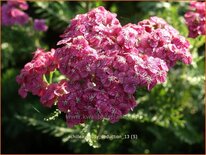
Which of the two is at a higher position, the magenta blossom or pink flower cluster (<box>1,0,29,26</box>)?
pink flower cluster (<box>1,0,29,26</box>)

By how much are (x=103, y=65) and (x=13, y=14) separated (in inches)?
56.3

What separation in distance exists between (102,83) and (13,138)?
191cm

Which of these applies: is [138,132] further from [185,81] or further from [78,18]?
[78,18]

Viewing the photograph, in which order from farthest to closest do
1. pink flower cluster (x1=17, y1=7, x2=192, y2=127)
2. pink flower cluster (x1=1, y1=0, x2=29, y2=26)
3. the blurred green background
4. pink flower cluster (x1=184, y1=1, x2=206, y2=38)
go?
pink flower cluster (x1=1, y1=0, x2=29, y2=26) → the blurred green background → pink flower cluster (x1=184, y1=1, x2=206, y2=38) → pink flower cluster (x1=17, y1=7, x2=192, y2=127)

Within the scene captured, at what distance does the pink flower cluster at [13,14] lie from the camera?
132 inches

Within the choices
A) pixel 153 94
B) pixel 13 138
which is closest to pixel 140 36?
pixel 153 94

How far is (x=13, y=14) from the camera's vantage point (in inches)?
131

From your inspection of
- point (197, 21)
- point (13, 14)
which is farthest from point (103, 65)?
point (13, 14)

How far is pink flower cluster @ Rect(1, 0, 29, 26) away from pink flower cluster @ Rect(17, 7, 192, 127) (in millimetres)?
955

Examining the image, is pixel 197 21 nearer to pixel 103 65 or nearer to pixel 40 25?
pixel 103 65

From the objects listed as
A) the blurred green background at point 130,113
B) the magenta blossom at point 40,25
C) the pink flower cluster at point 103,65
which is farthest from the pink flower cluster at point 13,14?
the pink flower cluster at point 103,65

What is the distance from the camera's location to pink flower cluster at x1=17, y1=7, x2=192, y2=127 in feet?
6.86

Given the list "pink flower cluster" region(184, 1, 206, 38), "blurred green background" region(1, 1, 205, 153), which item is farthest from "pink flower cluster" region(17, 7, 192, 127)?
"blurred green background" region(1, 1, 205, 153)

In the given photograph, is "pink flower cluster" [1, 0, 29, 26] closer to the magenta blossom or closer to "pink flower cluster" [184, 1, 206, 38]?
the magenta blossom
